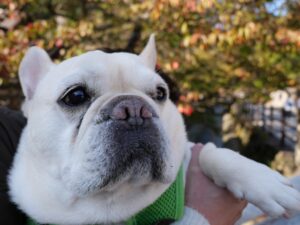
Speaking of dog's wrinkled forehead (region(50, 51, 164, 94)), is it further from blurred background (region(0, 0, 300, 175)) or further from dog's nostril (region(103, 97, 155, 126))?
blurred background (region(0, 0, 300, 175))

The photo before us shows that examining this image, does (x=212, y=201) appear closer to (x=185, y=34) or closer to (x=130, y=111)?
(x=130, y=111)

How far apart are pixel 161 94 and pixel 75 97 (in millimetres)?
289

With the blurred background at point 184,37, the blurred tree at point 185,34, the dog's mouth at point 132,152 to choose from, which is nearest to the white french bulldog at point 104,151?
the dog's mouth at point 132,152

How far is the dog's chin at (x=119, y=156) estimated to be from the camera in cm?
126

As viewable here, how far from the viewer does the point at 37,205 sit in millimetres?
1511

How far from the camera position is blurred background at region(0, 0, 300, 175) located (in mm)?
3211

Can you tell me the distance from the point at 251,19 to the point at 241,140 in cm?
385

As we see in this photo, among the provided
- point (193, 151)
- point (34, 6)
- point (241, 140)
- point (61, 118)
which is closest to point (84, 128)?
point (61, 118)

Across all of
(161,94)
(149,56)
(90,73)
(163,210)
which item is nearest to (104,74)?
(90,73)

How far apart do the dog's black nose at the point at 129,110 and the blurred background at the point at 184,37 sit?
103cm

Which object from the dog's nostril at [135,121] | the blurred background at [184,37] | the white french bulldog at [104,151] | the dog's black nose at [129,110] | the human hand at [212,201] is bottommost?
the blurred background at [184,37]

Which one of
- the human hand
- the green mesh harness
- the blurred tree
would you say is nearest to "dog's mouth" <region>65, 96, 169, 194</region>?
the green mesh harness

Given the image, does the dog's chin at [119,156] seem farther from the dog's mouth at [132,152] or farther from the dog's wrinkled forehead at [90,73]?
the dog's wrinkled forehead at [90,73]

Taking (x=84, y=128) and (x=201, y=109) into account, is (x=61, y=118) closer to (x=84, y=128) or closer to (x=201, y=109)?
(x=84, y=128)
